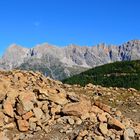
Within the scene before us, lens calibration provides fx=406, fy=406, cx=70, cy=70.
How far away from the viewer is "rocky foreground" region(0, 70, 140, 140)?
2458 cm

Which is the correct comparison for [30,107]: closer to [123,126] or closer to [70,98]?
[70,98]

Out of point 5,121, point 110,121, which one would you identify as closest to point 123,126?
point 110,121

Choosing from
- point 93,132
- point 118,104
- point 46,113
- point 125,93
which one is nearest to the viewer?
point 93,132

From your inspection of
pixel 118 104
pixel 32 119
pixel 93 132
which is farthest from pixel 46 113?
pixel 118 104

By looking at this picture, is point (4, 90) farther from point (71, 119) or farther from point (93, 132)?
point (93, 132)

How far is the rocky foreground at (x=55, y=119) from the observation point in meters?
24.6

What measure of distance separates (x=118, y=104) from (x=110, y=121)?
1021 centimetres

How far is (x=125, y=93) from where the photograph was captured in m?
40.4

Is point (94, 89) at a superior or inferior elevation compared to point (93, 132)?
superior

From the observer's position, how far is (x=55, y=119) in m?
26.1

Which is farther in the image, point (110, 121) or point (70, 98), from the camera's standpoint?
point (70, 98)

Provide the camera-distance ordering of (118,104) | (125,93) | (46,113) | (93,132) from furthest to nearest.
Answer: (125,93) → (118,104) → (46,113) → (93,132)

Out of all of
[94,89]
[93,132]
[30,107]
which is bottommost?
[93,132]

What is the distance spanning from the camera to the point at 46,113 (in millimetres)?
26188
